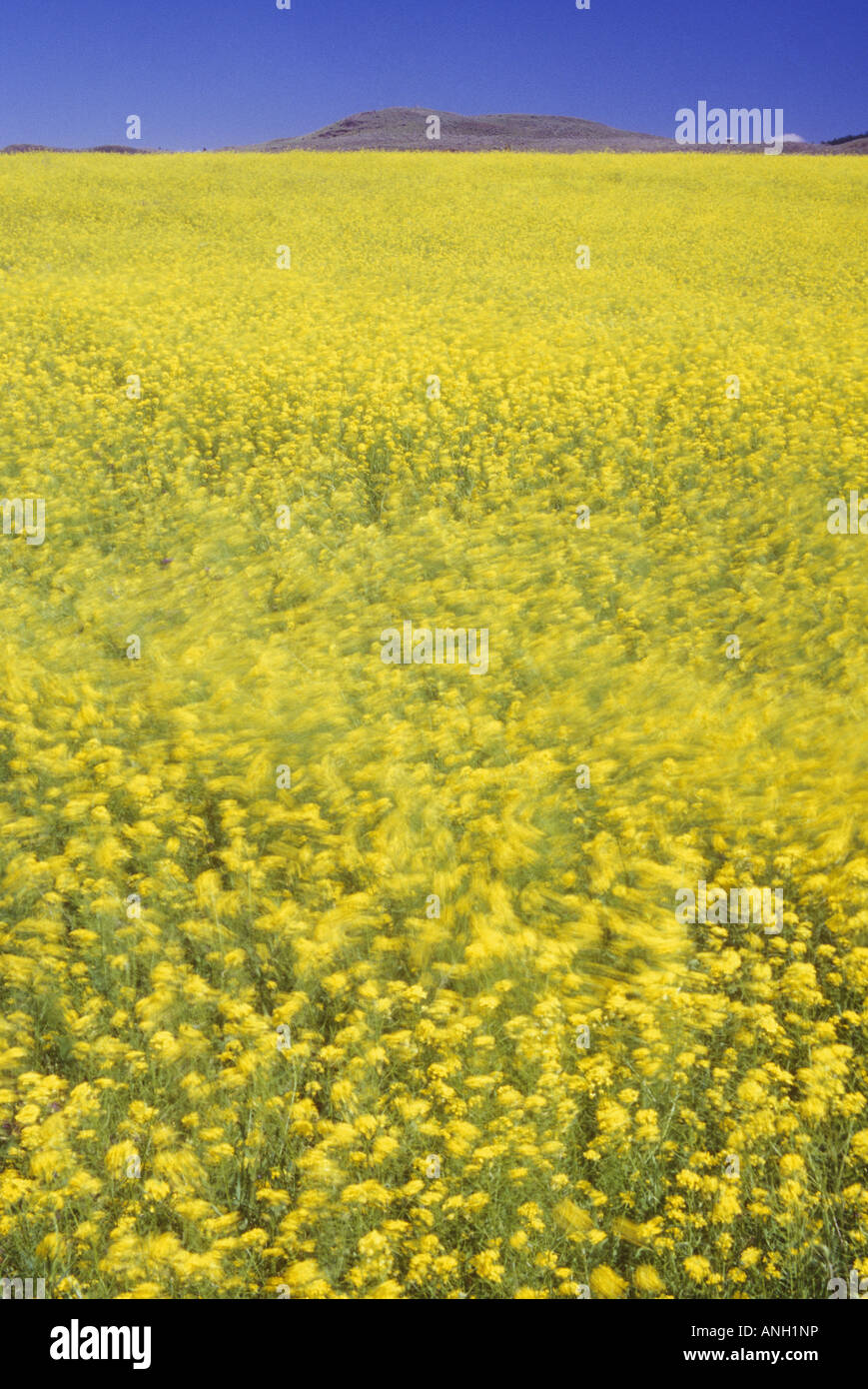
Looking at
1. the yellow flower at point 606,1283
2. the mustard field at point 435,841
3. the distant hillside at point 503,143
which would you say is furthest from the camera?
the distant hillside at point 503,143

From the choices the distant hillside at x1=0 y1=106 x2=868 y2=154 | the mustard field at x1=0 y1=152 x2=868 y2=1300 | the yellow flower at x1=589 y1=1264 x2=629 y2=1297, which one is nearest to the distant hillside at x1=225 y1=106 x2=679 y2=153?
the distant hillside at x1=0 y1=106 x2=868 y2=154

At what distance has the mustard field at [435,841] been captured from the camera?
2.89 meters

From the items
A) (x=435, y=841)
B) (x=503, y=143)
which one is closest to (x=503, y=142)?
(x=503, y=143)

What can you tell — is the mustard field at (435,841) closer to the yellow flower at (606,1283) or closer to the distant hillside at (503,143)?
the yellow flower at (606,1283)

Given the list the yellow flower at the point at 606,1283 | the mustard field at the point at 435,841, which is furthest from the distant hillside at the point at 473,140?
the yellow flower at the point at 606,1283

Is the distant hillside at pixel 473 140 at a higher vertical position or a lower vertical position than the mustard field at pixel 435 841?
higher

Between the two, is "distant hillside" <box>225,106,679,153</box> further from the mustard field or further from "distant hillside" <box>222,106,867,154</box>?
the mustard field

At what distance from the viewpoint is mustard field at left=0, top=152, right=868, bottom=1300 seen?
2.89m

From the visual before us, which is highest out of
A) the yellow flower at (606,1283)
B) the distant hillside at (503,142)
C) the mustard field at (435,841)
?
the distant hillside at (503,142)

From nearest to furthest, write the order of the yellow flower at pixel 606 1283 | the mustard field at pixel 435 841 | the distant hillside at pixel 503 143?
the yellow flower at pixel 606 1283, the mustard field at pixel 435 841, the distant hillside at pixel 503 143

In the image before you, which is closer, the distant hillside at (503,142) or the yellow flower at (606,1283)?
the yellow flower at (606,1283)

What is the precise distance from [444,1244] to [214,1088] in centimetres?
107

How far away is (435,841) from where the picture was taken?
430 centimetres
